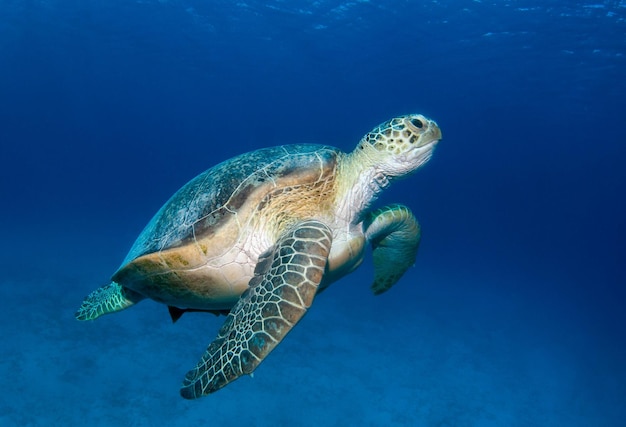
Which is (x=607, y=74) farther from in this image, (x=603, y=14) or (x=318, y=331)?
(x=318, y=331)

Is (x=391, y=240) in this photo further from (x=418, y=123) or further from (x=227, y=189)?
(x=227, y=189)

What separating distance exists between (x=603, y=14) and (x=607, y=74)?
7.54 meters

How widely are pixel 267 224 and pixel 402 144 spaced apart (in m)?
1.40

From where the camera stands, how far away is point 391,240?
4887 mm

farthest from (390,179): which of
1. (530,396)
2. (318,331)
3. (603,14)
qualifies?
(603,14)

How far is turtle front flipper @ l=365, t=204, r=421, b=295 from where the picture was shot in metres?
4.32

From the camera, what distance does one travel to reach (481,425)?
8406 mm

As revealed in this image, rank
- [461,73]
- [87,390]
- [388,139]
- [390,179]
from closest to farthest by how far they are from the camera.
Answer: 1. [388,139]
2. [390,179]
3. [87,390]
4. [461,73]

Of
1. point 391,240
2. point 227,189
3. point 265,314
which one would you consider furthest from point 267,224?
point 391,240

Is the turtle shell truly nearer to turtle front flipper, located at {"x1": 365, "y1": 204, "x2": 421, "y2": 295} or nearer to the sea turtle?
the sea turtle

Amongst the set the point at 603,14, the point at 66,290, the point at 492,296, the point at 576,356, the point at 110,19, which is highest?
the point at 110,19

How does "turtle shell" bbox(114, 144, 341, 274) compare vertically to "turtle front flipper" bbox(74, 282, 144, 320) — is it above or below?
above

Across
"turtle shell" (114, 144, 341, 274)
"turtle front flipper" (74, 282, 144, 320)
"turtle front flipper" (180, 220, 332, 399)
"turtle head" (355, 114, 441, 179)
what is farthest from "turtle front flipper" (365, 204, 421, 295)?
"turtle front flipper" (74, 282, 144, 320)

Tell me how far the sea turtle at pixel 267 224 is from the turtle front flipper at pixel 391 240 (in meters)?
0.26
